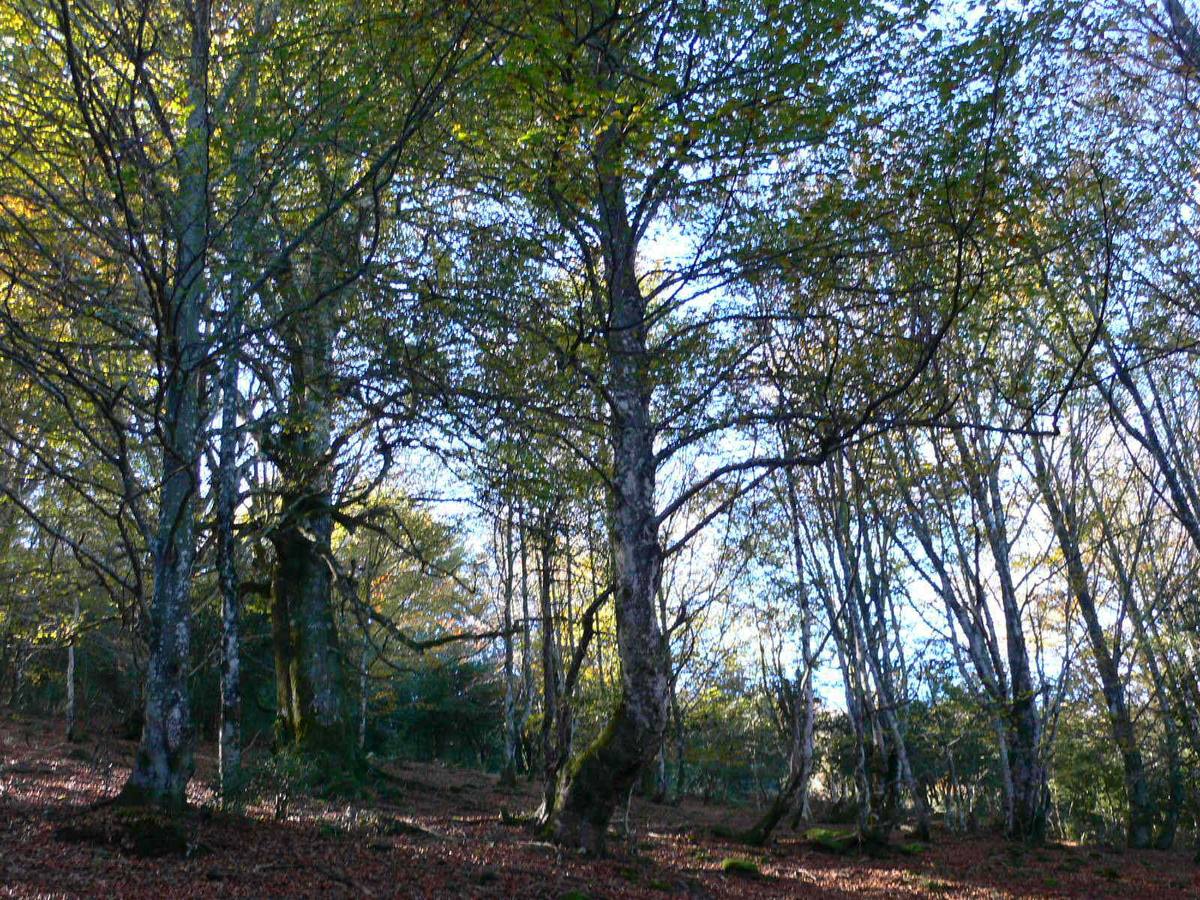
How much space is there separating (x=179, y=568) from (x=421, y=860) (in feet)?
10.8

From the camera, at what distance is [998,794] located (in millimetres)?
30500

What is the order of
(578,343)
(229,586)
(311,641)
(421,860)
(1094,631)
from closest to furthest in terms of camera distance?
1. (578,343)
2. (421,860)
3. (229,586)
4. (311,641)
5. (1094,631)

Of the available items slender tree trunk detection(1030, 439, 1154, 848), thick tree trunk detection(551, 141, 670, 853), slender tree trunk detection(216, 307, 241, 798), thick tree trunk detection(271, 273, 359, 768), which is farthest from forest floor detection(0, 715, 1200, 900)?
slender tree trunk detection(1030, 439, 1154, 848)

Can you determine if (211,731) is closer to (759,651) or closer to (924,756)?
(759,651)

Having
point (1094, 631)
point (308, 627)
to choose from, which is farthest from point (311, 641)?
point (1094, 631)

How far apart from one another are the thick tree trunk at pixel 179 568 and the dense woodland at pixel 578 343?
40 millimetres

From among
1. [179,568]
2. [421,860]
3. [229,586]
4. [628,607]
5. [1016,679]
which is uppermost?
[229,586]

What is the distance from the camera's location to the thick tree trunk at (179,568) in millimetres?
4859

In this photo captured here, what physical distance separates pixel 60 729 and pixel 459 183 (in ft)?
59.5

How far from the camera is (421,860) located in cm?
705

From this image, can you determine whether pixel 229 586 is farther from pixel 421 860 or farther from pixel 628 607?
pixel 628 607

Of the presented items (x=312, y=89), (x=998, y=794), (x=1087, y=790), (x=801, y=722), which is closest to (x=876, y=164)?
(x=312, y=89)

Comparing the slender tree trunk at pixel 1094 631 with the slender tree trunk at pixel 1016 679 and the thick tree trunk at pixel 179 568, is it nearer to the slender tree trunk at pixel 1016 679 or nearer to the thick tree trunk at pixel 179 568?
the slender tree trunk at pixel 1016 679

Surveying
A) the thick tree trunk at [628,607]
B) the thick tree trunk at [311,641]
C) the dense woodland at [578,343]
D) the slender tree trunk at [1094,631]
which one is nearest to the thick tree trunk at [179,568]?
the dense woodland at [578,343]
